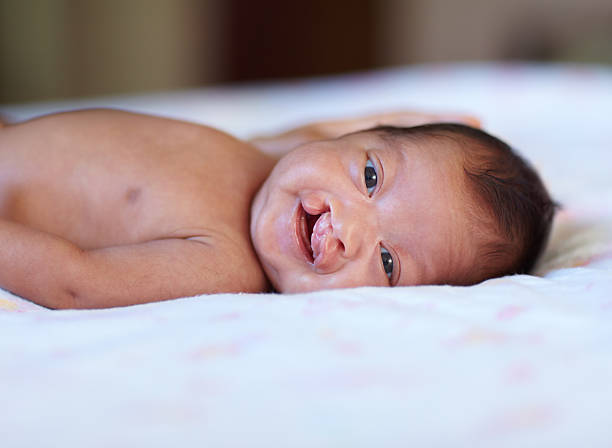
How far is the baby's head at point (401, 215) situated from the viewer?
87 centimetres

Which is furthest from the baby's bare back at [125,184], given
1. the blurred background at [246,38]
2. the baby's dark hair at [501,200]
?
the blurred background at [246,38]

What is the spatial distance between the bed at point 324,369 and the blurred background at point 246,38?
3869 mm

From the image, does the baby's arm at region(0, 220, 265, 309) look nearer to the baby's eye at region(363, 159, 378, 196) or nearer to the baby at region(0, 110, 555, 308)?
the baby at region(0, 110, 555, 308)

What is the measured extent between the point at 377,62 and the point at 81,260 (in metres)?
4.67

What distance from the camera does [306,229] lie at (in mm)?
954

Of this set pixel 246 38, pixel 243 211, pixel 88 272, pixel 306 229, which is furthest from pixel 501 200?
pixel 246 38

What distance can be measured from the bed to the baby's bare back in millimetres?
251

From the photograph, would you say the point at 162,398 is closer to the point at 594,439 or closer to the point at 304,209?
the point at 594,439

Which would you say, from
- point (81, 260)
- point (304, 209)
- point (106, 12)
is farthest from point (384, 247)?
point (106, 12)

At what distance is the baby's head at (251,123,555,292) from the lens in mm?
874

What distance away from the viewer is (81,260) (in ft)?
2.68

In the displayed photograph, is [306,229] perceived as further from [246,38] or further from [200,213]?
[246,38]

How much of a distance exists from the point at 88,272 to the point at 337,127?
0.79 m

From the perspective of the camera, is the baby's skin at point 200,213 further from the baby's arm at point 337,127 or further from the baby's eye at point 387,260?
the baby's arm at point 337,127
